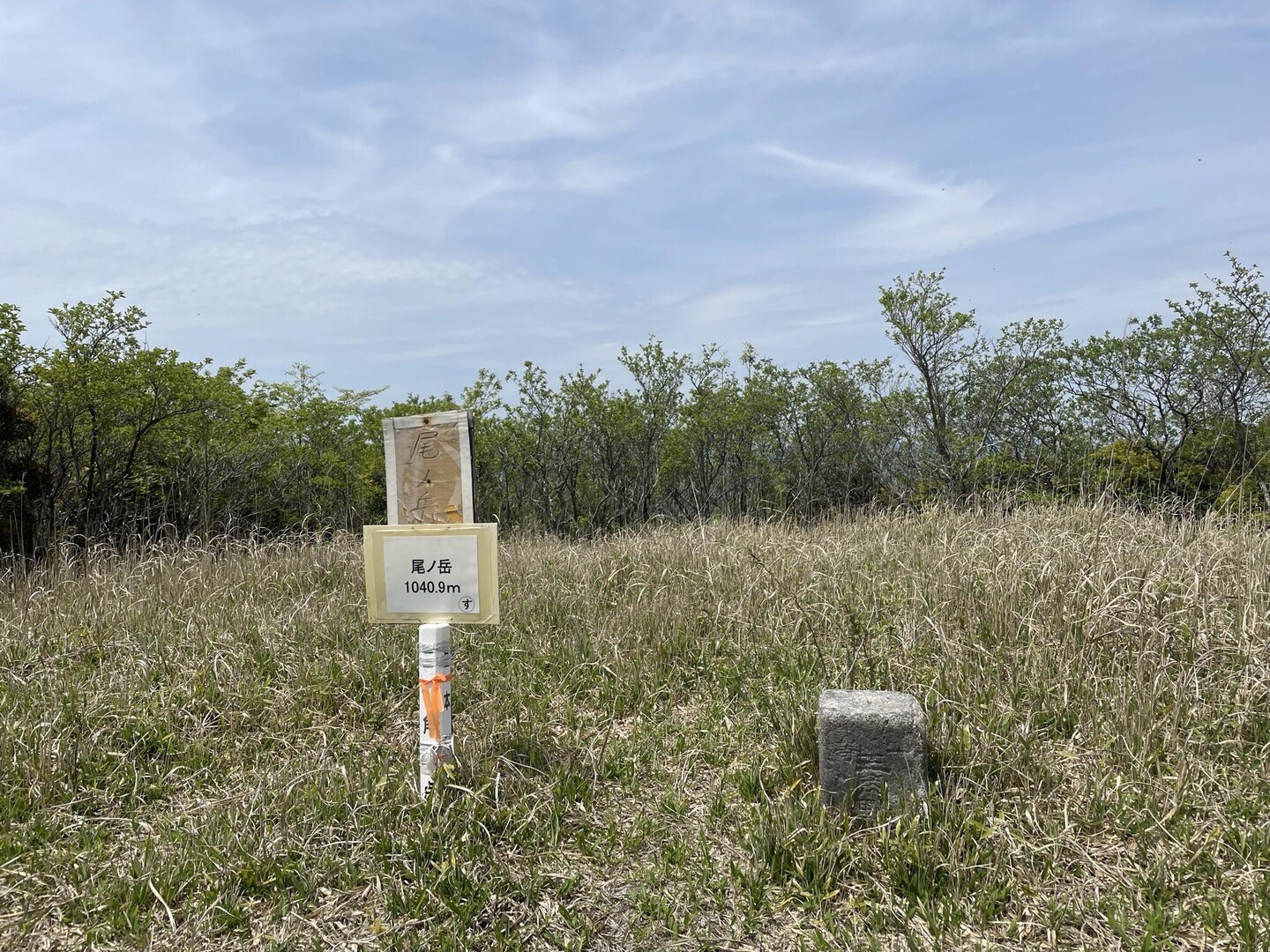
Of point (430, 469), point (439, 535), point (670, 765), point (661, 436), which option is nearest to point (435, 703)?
point (439, 535)

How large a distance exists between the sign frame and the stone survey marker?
4.69 ft

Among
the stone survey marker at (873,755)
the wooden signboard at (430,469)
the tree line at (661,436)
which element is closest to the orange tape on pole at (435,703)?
the wooden signboard at (430,469)

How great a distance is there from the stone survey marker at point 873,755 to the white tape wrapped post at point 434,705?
153cm

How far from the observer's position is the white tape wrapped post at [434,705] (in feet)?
10.7

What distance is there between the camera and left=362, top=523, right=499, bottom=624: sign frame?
127 inches

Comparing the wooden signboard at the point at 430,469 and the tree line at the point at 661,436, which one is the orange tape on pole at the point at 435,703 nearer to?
the wooden signboard at the point at 430,469

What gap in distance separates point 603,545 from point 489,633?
273 cm

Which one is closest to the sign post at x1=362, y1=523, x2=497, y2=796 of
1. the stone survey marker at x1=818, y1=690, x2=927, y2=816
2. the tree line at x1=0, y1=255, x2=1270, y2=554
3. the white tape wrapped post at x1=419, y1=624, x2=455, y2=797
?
the white tape wrapped post at x1=419, y1=624, x2=455, y2=797

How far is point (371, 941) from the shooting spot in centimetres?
261

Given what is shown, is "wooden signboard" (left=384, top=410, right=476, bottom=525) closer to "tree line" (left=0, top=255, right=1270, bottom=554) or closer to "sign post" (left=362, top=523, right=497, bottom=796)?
"sign post" (left=362, top=523, right=497, bottom=796)

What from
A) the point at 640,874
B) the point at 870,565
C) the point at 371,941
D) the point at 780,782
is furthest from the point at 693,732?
the point at 870,565

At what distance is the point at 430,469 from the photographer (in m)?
3.34

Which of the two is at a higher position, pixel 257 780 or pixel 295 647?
pixel 295 647

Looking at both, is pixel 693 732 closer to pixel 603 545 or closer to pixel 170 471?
pixel 603 545
